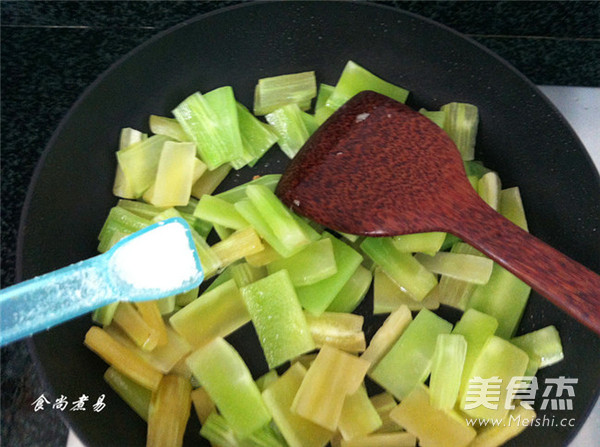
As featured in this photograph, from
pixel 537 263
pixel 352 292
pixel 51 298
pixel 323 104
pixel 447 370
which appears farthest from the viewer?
pixel 323 104

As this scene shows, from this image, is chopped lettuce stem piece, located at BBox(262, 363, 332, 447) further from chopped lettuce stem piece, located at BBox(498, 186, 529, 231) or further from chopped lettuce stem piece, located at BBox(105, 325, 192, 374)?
chopped lettuce stem piece, located at BBox(498, 186, 529, 231)

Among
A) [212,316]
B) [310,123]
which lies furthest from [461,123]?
[212,316]

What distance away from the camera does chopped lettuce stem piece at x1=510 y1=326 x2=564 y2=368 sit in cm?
104

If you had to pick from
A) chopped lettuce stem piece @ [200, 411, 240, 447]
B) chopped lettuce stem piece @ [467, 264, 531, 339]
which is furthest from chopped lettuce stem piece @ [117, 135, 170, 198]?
chopped lettuce stem piece @ [467, 264, 531, 339]

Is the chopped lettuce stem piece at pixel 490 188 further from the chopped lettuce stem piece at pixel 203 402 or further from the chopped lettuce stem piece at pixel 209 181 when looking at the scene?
the chopped lettuce stem piece at pixel 203 402

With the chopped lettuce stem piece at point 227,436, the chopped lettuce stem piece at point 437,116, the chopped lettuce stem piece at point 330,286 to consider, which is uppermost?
the chopped lettuce stem piece at point 437,116

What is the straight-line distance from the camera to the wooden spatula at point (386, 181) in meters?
0.96

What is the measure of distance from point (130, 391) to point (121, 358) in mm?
72

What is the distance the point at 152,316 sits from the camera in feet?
3.27

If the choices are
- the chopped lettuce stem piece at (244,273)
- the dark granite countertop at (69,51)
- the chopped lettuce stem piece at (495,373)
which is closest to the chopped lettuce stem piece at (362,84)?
the dark granite countertop at (69,51)

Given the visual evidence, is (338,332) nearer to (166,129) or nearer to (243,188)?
(243,188)

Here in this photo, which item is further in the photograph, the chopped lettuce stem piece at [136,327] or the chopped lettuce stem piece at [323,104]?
the chopped lettuce stem piece at [323,104]

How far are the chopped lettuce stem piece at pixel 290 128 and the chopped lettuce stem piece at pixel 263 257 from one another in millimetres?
228

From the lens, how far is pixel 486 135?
3.83 feet
